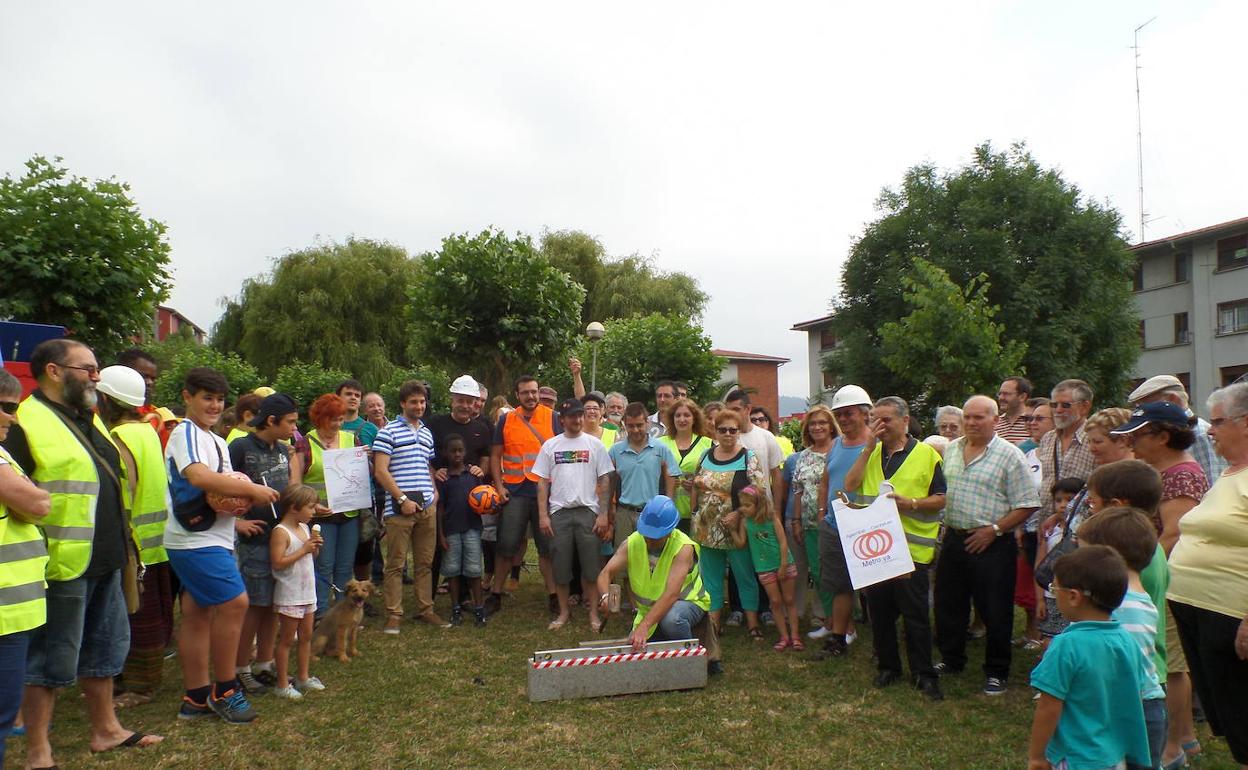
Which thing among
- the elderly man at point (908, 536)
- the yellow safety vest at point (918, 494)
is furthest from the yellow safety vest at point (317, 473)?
the yellow safety vest at point (918, 494)

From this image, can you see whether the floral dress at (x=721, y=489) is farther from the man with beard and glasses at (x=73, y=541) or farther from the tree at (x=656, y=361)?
the tree at (x=656, y=361)

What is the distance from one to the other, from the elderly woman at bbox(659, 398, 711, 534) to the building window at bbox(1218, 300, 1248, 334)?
36710 millimetres

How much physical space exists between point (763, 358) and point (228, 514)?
54.6m

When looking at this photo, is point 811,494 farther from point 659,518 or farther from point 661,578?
point 659,518

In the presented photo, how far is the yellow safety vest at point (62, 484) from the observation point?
3934 mm

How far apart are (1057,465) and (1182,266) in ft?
127

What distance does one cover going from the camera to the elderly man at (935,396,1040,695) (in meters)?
5.50

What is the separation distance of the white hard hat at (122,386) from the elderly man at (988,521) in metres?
5.20

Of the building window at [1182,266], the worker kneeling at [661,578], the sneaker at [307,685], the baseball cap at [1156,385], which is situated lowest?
the sneaker at [307,685]

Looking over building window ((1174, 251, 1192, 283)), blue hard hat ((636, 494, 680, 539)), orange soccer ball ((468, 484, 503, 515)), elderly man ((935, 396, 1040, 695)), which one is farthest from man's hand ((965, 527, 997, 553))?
building window ((1174, 251, 1192, 283))

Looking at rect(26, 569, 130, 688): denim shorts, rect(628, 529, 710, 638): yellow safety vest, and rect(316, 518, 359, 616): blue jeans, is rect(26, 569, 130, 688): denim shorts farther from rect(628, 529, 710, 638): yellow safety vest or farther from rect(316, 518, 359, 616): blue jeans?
rect(628, 529, 710, 638): yellow safety vest

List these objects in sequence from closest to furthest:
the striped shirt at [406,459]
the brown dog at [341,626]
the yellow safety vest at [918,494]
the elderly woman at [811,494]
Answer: the yellow safety vest at [918,494], the brown dog at [341,626], the elderly woman at [811,494], the striped shirt at [406,459]

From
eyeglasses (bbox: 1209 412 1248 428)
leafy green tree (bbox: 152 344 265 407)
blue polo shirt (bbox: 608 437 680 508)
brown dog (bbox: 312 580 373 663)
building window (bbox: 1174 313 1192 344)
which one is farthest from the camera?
building window (bbox: 1174 313 1192 344)

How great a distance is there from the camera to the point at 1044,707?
2900mm
